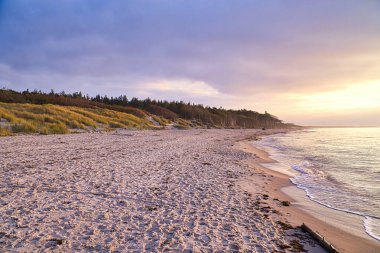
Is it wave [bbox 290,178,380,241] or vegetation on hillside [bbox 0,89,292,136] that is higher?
vegetation on hillside [bbox 0,89,292,136]

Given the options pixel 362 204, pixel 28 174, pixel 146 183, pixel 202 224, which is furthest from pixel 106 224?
pixel 362 204

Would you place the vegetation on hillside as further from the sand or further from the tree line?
the sand

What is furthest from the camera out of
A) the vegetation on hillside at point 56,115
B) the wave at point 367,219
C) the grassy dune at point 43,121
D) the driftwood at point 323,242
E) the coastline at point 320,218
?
the vegetation on hillside at point 56,115

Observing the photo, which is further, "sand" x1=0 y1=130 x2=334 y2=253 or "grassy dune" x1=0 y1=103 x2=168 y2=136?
"grassy dune" x1=0 y1=103 x2=168 y2=136

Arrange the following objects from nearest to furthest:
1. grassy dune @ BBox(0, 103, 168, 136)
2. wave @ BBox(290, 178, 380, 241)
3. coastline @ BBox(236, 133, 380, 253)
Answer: coastline @ BBox(236, 133, 380, 253) → wave @ BBox(290, 178, 380, 241) → grassy dune @ BBox(0, 103, 168, 136)

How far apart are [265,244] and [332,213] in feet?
9.57

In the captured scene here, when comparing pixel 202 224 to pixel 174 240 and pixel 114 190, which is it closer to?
pixel 174 240

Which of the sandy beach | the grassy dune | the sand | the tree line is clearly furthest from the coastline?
the tree line

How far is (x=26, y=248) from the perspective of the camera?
355 centimetres

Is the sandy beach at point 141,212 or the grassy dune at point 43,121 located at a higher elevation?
the grassy dune at point 43,121

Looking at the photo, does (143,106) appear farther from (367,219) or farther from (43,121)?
(367,219)

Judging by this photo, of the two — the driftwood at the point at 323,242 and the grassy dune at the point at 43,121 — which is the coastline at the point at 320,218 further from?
the grassy dune at the point at 43,121

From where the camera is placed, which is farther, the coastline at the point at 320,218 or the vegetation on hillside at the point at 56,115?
the vegetation on hillside at the point at 56,115

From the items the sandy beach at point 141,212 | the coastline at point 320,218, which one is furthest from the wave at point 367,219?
the sandy beach at point 141,212
